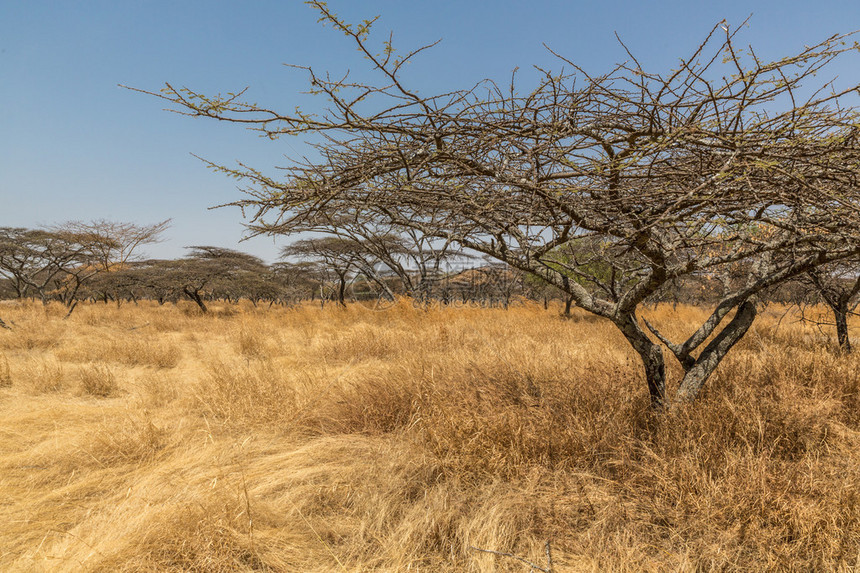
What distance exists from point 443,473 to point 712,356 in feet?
7.91

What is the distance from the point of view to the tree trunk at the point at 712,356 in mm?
3029

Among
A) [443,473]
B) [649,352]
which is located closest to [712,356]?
[649,352]

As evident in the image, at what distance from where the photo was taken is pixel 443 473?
244 cm

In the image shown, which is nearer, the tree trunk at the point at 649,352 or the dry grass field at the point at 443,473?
the dry grass field at the point at 443,473

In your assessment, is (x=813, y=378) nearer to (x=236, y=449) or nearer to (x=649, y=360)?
(x=649, y=360)

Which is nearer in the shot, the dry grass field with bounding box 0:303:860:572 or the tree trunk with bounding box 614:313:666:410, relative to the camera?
the dry grass field with bounding box 0:303:860:572

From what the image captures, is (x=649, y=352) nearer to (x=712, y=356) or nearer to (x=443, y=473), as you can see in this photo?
(x=712, y=356)

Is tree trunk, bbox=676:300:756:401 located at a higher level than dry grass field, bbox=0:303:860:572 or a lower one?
higher

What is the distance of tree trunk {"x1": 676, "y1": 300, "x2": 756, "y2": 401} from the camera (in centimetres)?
303

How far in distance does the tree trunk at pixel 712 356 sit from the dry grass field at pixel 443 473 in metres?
0.19

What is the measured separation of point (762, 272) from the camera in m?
3.06

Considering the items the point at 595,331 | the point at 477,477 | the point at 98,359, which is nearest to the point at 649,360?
the point at 477,477

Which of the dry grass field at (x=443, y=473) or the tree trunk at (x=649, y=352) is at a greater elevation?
the tree trunk at (x=649, y=352)

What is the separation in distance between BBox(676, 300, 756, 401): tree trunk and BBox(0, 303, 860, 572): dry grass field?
0.19 meters
